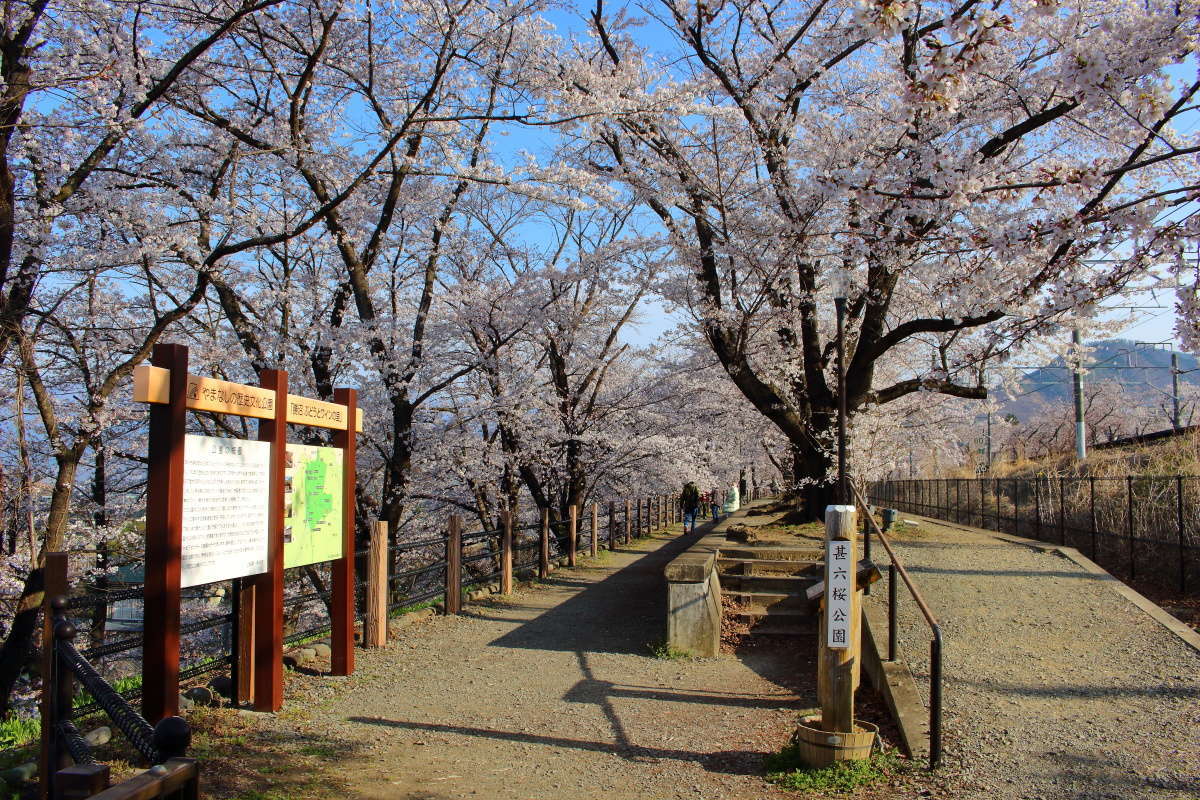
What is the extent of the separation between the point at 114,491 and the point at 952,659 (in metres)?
16.4

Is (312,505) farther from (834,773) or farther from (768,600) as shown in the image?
(768,600)

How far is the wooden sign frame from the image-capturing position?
5.65 m

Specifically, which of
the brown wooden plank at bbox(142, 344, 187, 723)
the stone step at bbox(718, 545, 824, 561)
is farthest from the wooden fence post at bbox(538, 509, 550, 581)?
the brown wooden plank at bbox(142, 344, 187, 723)

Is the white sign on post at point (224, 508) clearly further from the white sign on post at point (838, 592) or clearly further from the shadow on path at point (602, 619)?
the white sign on post at point (838, 592)

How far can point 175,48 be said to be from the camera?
1245 cm

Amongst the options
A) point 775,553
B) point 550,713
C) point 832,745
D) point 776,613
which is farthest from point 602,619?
point 832,745

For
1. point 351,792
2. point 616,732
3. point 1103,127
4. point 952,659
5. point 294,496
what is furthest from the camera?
point 1103,127

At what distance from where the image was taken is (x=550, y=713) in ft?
24.6

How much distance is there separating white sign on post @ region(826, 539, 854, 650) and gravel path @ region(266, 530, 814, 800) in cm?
113

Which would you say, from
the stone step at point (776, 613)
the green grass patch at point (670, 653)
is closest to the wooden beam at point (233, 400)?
the green grass patch at point (670, 653)

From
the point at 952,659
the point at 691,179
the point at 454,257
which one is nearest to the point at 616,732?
the point at 952,659

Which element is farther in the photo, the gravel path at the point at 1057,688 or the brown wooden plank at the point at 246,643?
the brown wooden plank at the point at 246,643

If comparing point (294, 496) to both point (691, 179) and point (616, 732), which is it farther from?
point (691, 179)

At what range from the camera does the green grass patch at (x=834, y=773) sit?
18.6 ft
